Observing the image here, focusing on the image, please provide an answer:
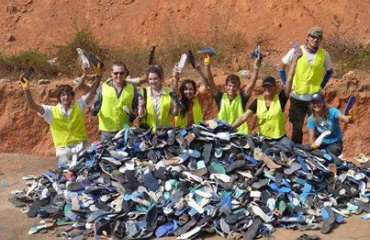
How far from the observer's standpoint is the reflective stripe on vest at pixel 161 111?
6500 millimetres

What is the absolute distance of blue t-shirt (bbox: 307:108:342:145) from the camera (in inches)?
252

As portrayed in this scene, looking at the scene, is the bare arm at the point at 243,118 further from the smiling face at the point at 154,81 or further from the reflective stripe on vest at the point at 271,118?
the smiling face at the point at 154,81

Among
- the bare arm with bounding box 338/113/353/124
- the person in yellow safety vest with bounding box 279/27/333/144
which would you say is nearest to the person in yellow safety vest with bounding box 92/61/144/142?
the person in yellow safety vest with bounding box 279/27/333/144

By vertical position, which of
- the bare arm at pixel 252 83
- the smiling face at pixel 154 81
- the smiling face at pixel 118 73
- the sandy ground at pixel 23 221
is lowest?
the sandy ground at pixel 23 221

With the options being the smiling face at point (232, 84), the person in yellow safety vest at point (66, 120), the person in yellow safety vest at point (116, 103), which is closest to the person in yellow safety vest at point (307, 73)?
the smiling face at point (232, 84)

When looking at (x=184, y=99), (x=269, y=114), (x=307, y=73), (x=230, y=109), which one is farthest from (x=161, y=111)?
(x=307, y=73)

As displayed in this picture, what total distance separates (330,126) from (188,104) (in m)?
1.62

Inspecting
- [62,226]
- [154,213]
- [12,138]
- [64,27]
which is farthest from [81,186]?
[64,27]

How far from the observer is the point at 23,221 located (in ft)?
20.2

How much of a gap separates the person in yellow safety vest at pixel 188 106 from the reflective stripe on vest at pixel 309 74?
3.60ft

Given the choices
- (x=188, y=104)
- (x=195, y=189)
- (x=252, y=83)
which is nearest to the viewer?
(x=195, y=189)

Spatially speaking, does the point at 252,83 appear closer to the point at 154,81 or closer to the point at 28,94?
the point at 154,81

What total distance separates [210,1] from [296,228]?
767cm

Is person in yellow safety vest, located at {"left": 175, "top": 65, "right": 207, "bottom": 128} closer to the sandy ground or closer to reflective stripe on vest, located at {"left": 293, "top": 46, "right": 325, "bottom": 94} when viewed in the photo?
reflective stripe on vest, located at {"left": 293, "top": 46, "right": 325, "bottom": 94}
